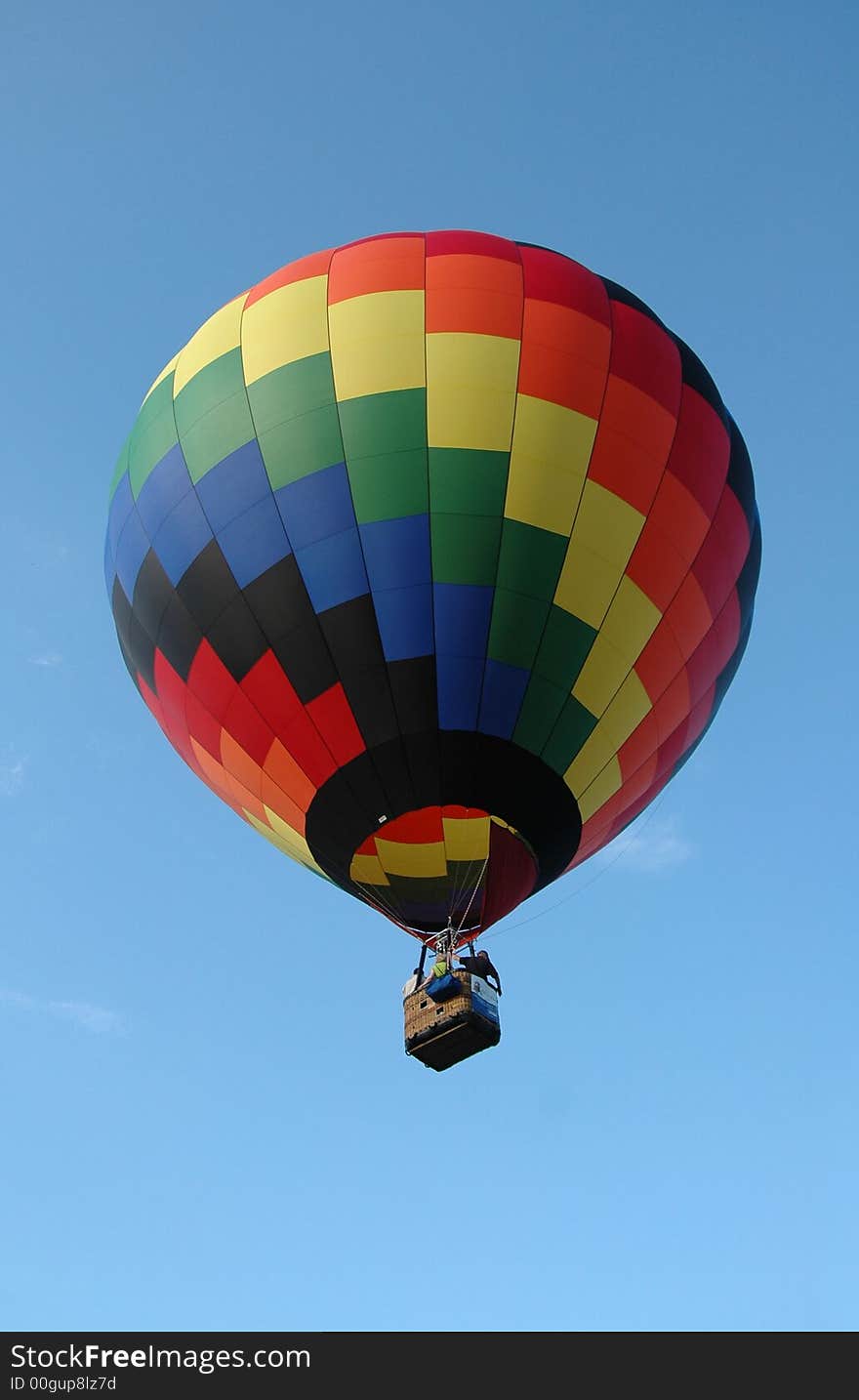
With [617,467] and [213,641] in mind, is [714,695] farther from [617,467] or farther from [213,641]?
[213,641]

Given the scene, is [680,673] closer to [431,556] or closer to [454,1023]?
[431,556]

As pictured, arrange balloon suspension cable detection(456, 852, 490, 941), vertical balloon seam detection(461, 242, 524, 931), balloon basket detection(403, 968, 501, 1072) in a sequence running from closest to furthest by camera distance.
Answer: balloon basket detection(403, 968, 501, 1072)
vertical balloon seam detection(461, 242, 524, 931)
balloon suspension cable detection(456, 852, 490, 941)

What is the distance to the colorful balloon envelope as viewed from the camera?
34.5 ft

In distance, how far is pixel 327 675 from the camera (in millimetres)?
10562

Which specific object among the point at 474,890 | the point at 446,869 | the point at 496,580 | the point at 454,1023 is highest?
the point at 496,580

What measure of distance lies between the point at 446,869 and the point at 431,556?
264cm

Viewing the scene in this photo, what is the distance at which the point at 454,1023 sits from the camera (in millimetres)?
10164

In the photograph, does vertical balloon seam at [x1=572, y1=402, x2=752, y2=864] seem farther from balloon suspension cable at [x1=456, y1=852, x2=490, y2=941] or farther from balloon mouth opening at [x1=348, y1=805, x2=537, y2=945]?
balloon suspension cable at [x1=456, y1=852, x2=490, y2=941]

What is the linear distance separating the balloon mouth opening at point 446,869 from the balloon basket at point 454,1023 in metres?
0.79

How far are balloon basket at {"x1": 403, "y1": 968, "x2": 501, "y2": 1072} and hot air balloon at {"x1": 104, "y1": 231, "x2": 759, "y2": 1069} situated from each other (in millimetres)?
146

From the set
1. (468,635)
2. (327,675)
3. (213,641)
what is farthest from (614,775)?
(213,641)

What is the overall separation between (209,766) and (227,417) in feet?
10.5

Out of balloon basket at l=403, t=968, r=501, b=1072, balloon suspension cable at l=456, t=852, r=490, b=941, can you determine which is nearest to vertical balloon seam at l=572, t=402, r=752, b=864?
balloon suspension cable at l=456, t=852, r=490, b=941

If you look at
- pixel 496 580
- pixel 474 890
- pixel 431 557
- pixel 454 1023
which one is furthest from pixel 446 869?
pixel 431 557
